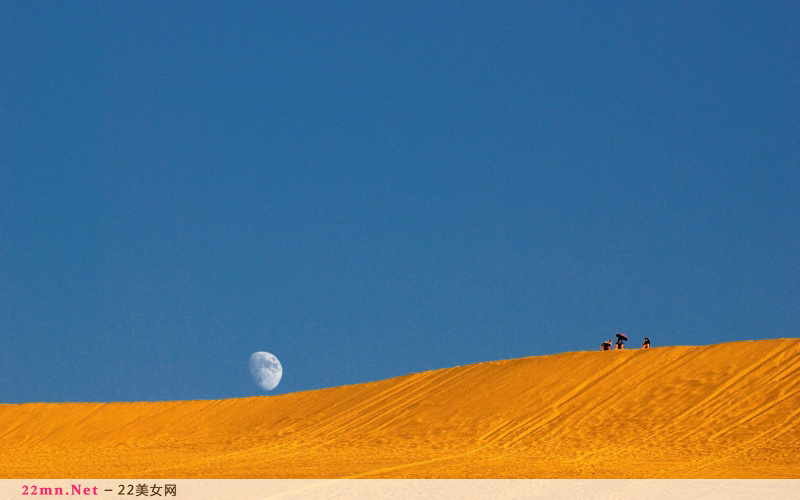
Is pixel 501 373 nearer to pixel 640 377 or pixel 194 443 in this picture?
pixel 640 377

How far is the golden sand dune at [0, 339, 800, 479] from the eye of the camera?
66.2 ft

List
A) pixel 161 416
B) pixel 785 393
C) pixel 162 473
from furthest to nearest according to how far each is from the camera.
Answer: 1. pixel 161 416
2. pixel 785 393
3. pixel 162 473

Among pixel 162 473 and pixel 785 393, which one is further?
pixel 785 393

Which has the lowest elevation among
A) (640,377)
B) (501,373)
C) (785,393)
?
(785,393)

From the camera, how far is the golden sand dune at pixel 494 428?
66.2 feet

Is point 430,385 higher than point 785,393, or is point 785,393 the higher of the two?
point 430,385

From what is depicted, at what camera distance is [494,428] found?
85.9ft

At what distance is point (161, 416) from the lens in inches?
1414
